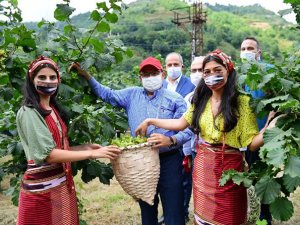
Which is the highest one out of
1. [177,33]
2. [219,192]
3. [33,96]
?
[33,96]

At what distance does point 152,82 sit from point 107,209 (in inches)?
113

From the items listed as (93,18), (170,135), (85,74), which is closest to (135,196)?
(170,135)

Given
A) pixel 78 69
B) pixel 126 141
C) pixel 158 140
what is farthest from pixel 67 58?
pixel 158 140

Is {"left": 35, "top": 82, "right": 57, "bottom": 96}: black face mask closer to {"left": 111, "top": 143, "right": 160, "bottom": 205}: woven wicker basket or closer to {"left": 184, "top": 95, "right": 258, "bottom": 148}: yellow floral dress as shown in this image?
{"left": 111, "top": 143, "right": 160, "bottom": 205}: woven wicker basket

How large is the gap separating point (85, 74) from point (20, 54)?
1.74 ft

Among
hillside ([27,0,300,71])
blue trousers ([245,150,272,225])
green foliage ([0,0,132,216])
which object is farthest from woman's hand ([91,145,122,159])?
hillside ([27,0,300,71])

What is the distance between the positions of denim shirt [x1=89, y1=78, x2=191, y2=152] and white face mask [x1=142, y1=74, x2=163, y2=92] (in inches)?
2.6

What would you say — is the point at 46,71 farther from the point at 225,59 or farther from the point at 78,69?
the point at 225,59

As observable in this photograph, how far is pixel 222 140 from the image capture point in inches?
104

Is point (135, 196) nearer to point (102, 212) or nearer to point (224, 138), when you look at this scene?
point (224, 138)

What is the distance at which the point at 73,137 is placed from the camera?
3.27m

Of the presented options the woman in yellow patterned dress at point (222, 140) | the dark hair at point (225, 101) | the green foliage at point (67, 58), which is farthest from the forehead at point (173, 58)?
the woman in yellow patterned dress at point (222, 140)

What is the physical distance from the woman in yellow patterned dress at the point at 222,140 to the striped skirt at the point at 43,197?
920 mm

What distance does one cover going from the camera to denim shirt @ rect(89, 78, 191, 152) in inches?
126
